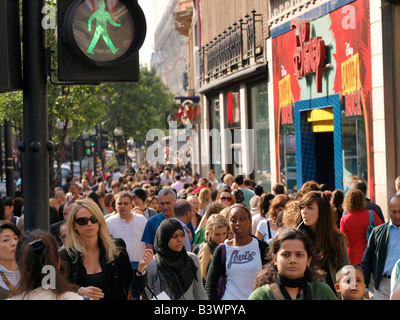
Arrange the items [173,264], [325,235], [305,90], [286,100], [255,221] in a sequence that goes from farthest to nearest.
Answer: [286,100] < [305,90] < [255,221] < [325,235] < [173,264]

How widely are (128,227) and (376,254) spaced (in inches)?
122

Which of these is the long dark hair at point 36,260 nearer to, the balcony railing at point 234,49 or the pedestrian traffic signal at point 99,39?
the pedestrian traffic signal at point 99,39

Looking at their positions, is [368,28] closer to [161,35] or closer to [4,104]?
[4,104]

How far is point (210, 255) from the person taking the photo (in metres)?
7.82

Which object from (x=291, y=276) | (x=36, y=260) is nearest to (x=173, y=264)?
(x=291, y=276)

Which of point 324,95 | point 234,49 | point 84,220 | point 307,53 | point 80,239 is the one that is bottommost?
point 80,239

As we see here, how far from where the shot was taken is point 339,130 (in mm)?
19141

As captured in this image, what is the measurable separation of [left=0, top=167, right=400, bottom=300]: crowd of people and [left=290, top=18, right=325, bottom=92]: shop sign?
979 centimetres

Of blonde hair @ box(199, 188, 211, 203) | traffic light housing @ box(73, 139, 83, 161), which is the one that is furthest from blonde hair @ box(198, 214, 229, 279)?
traffic light housing @ box(73, 139, 83, 161)

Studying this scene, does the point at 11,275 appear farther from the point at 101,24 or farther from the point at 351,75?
the point at 351,75

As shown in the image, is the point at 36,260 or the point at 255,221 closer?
the point at 36,260

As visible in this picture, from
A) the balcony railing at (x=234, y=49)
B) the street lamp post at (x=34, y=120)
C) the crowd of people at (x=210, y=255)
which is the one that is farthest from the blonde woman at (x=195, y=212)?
the balcony railing at (x=234, y=49)

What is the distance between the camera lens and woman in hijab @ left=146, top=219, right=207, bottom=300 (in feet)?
20.5

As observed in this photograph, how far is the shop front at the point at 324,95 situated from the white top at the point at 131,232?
7.17 metres
